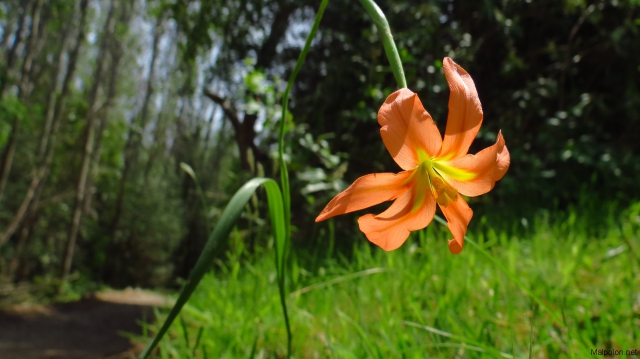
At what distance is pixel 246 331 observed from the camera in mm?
1695

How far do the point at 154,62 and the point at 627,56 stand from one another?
Answer: 22.9 m

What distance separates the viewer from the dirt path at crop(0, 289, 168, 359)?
634cm

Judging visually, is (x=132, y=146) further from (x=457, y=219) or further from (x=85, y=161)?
(x=457, y=219)

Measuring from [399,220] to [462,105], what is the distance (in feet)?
0.56

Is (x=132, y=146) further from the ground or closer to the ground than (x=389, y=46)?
further from the ground

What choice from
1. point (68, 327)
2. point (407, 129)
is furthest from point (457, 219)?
point (68, 327)

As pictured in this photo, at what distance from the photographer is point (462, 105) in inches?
21.1

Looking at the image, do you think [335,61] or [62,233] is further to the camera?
[62,233]


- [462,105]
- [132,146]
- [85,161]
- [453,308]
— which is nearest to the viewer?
[462,105]

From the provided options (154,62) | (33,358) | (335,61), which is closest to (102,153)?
(154,62)

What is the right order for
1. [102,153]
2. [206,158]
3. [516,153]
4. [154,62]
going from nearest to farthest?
1. [516,153]
2. [102,153]
3. [154,62]
4. [206,158]

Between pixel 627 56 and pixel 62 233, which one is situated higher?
pixel 627 56

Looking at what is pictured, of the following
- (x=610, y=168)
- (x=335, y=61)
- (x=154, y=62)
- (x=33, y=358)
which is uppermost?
(x=154, y=62)

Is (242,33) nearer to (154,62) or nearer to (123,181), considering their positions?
(123,181)
